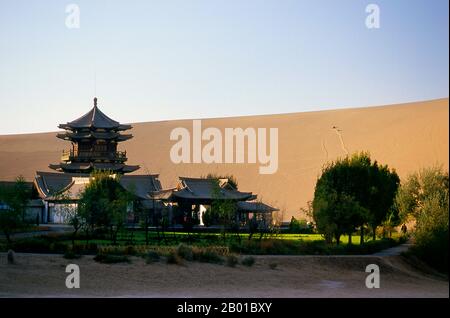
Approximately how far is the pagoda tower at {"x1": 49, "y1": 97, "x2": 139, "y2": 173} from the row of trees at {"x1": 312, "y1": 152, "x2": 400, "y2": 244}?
105 ft

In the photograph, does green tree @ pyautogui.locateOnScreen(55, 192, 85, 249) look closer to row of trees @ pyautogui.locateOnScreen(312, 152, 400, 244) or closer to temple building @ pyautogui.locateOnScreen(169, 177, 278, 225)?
temple building @ pyautogui.locateOnScreen(169, 177, 278, 225)

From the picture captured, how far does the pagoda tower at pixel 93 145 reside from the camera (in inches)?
2982

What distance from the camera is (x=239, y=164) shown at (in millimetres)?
130375

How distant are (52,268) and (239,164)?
100312 millimetres

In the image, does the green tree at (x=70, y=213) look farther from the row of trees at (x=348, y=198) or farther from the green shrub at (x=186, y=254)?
the row of trees at (x=348, y=198)

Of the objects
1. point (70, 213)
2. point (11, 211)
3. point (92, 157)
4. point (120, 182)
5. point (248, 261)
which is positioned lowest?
point (248, 261)

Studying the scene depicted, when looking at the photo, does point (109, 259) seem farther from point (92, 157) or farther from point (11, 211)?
point (92, 157)

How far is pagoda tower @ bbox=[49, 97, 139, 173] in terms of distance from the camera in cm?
7575

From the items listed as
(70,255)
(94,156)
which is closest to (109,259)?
(70,255)

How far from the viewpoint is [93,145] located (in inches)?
3017

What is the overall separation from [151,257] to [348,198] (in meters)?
15.1

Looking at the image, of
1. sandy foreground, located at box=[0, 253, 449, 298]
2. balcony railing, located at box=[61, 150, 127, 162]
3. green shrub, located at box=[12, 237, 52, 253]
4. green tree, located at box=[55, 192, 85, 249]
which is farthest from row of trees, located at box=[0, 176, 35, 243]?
balcony railing, located at box=[61, 150, 127, 162]
